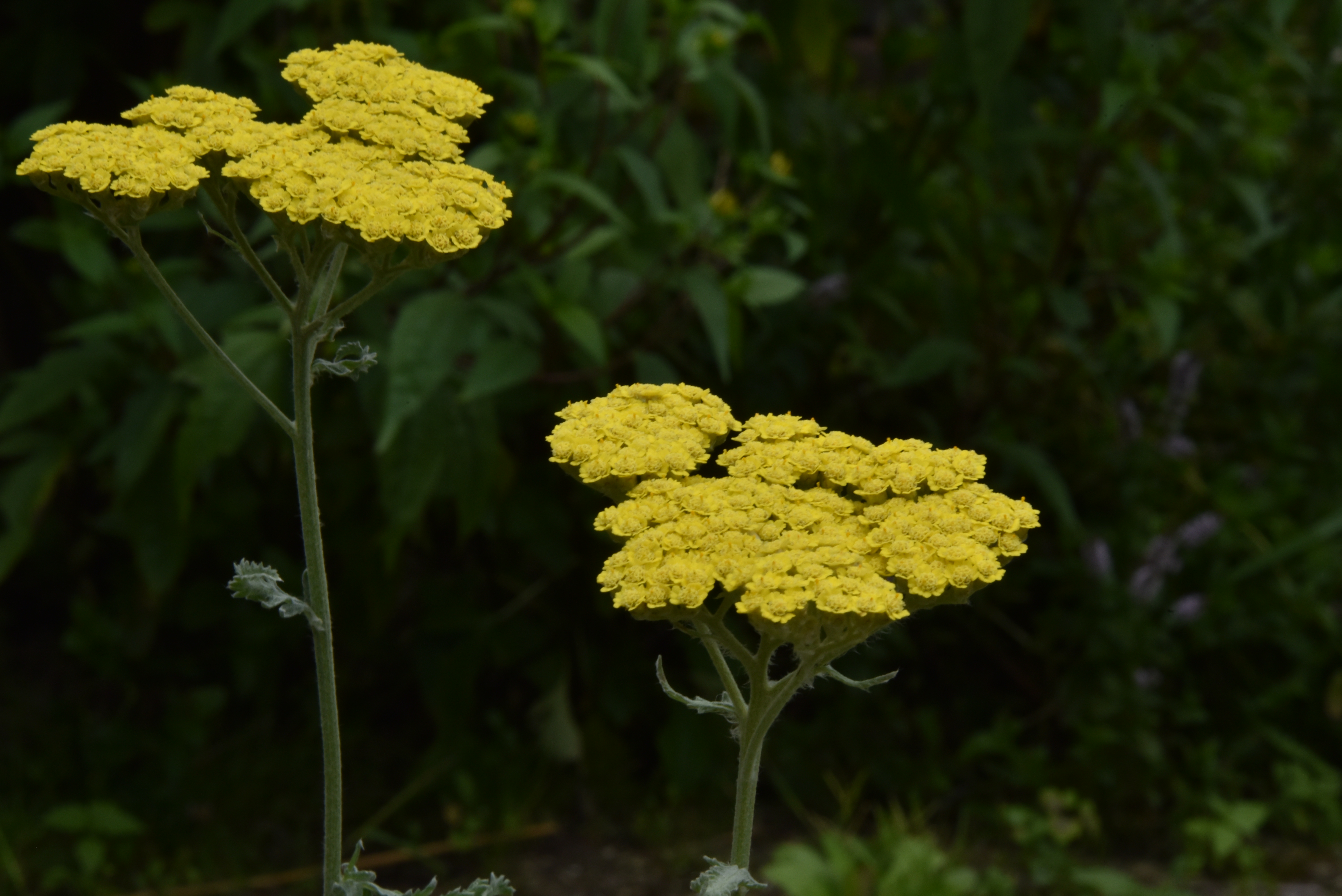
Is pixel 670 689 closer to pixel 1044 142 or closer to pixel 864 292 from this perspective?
pixel 864 292

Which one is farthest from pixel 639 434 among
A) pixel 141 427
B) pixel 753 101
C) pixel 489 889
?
pixel 141 427

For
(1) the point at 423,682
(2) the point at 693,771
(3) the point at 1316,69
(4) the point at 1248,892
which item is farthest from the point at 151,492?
(3) the point at 1316,69

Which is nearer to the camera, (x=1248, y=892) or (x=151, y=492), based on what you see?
(x=151, y=492)

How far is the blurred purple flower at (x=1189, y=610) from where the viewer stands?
13.6 feet

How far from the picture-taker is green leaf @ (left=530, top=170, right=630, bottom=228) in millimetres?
2842

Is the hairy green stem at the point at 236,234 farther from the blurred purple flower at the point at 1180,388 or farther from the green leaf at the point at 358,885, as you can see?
the blurred purple flower at the point at 1180,388

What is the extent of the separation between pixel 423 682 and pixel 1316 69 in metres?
3.10

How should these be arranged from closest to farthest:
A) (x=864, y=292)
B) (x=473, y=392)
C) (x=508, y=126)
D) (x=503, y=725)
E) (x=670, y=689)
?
1. (x=670, y=689)
2. (x=473, y=392)
3. (x=508, y=126)
4. (x=864, y=292)
5. (x=503, y=725)

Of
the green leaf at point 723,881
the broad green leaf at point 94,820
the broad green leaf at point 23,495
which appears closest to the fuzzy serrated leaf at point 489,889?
the green leaf at point 723,881

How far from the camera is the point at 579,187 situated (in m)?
2.87

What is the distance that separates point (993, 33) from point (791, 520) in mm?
1771

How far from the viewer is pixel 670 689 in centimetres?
148

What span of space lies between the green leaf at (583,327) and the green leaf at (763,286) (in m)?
0.34

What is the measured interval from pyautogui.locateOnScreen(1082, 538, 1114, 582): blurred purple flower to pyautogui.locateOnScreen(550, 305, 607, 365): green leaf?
178cm
